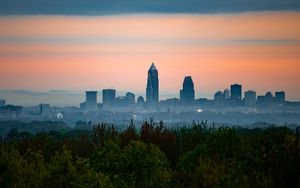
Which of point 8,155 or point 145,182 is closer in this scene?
point 145,182

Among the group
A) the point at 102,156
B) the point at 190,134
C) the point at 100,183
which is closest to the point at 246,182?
the point at 100,183

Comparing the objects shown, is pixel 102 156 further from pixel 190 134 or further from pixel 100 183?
pixel 190 134

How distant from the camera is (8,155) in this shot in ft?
210

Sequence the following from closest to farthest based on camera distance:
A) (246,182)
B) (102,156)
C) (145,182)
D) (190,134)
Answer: (246,182) < (145,182) < (102,156) < (190,134)

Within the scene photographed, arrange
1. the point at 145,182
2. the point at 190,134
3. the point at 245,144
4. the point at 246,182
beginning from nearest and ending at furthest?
the point at 246,182 → the point at 145,182 → the point at 245,144 → the point at 190,134

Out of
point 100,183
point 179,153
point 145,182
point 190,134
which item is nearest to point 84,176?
point 100,183

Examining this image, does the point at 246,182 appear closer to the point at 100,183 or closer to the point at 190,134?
the point at 100,183

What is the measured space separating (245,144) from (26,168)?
2099 cm

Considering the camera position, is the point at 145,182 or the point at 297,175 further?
the point at 145,182

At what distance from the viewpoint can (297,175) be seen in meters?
50.1

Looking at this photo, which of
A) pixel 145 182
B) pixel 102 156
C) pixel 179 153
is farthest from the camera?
pixel 179 153

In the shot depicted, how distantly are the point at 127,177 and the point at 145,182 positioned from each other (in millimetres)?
2185

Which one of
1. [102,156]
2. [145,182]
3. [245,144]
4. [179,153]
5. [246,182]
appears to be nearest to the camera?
[246,182]

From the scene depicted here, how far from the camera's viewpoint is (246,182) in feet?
164
